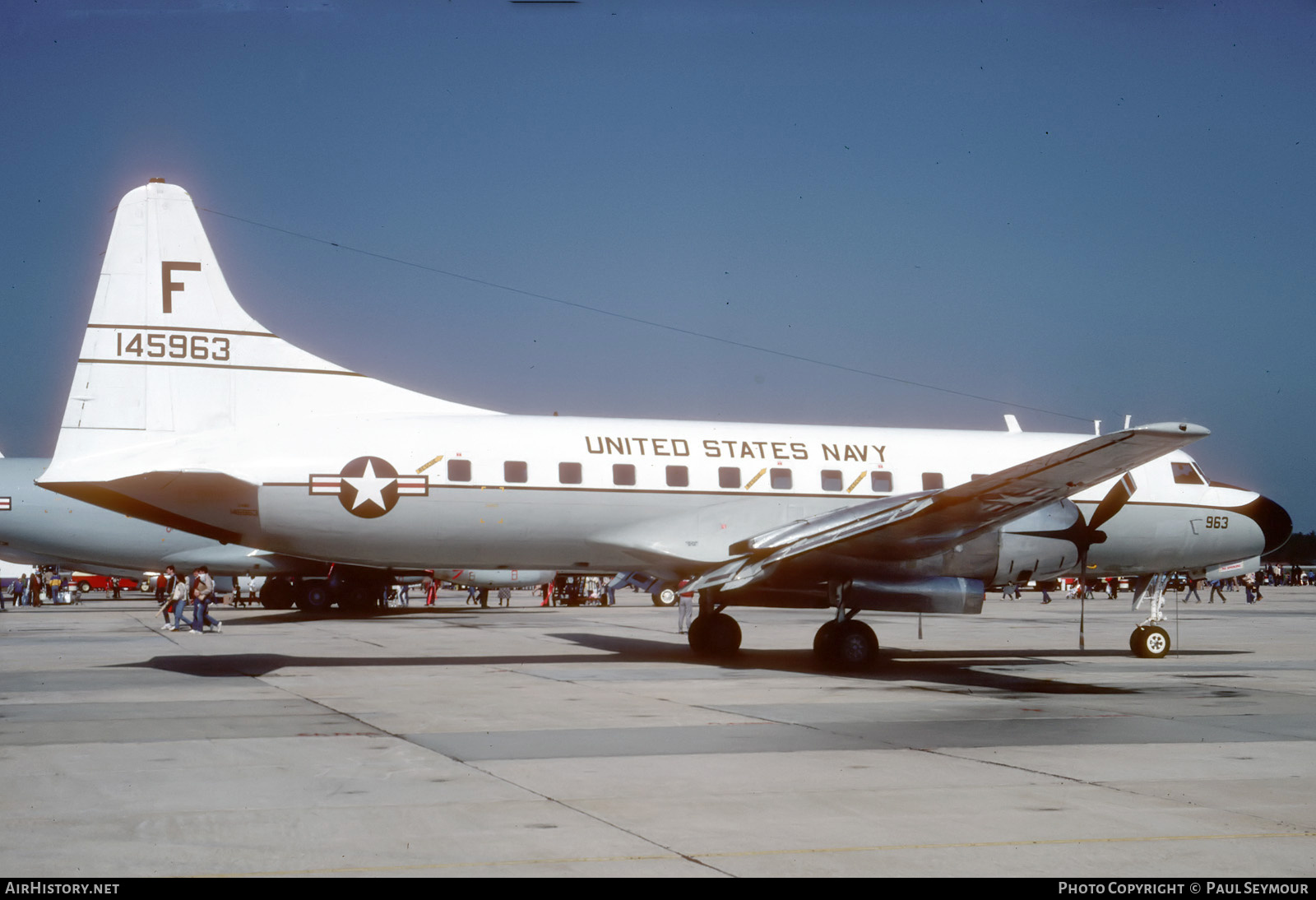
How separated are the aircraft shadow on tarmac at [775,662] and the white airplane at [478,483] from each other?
947 millimetres

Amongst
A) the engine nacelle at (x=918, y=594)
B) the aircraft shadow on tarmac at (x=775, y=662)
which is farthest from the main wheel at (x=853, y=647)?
the engine nacelle at (x=918, y=594)

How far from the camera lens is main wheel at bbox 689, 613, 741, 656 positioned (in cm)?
2044

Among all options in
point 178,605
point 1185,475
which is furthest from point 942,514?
point 178,605

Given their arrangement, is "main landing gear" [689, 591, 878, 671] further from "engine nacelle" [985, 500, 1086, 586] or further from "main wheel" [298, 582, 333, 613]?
"main wheel" [298, 582, 333, 613]

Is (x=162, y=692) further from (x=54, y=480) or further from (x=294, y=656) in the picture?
(x=294, y=656)

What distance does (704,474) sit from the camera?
773 inches

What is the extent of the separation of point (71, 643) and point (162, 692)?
38.5 feet

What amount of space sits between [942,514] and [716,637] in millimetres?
5354

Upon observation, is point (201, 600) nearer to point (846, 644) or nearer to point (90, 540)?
point (90, 540)

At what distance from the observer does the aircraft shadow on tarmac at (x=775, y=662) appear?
1689cm

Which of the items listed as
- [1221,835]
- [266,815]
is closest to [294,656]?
[266,815]

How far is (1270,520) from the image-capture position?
22078mm

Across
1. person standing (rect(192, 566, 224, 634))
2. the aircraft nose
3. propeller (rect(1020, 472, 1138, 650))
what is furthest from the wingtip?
person standing (rect(192, 566, 224, 634))
